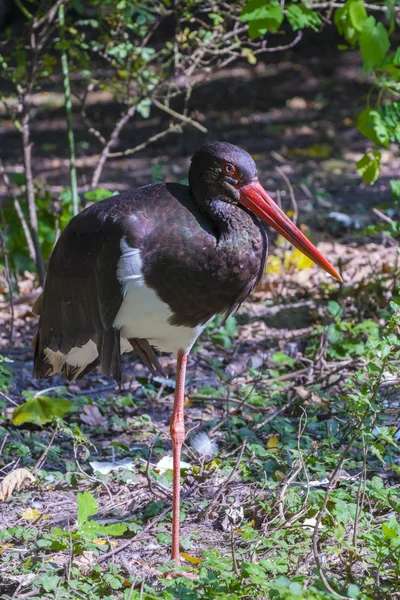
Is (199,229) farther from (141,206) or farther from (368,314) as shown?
(368,314)

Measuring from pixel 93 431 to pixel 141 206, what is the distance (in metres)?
1.27

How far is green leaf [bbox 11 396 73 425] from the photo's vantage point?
3828 mm

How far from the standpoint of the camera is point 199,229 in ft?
10.0

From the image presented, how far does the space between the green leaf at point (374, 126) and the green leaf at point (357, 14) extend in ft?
1.54

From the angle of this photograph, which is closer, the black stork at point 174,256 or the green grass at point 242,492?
the green grass at point 242,492

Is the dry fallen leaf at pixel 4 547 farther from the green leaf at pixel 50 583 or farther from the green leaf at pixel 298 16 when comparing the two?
the green leaf at pixel 298 16

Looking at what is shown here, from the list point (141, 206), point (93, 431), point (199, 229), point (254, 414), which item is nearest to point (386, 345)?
point (199, 229)

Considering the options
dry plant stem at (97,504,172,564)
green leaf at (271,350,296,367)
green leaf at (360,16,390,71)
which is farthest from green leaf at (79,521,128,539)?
green leaf at (360,16,390,71)

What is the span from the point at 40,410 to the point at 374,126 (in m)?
1.88

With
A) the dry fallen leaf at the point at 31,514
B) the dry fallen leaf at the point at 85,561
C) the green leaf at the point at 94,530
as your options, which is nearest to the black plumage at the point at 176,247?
the dry fallen leaf at the point at 31,514

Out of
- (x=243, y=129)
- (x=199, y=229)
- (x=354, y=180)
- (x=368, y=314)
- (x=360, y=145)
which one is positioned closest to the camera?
(x=199, y=229)

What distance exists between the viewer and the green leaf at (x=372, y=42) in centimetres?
355

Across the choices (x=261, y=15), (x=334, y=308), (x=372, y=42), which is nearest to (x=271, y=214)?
(x=372, y=42)

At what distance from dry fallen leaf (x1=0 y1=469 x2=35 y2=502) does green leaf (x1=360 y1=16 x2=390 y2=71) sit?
2.06 m
